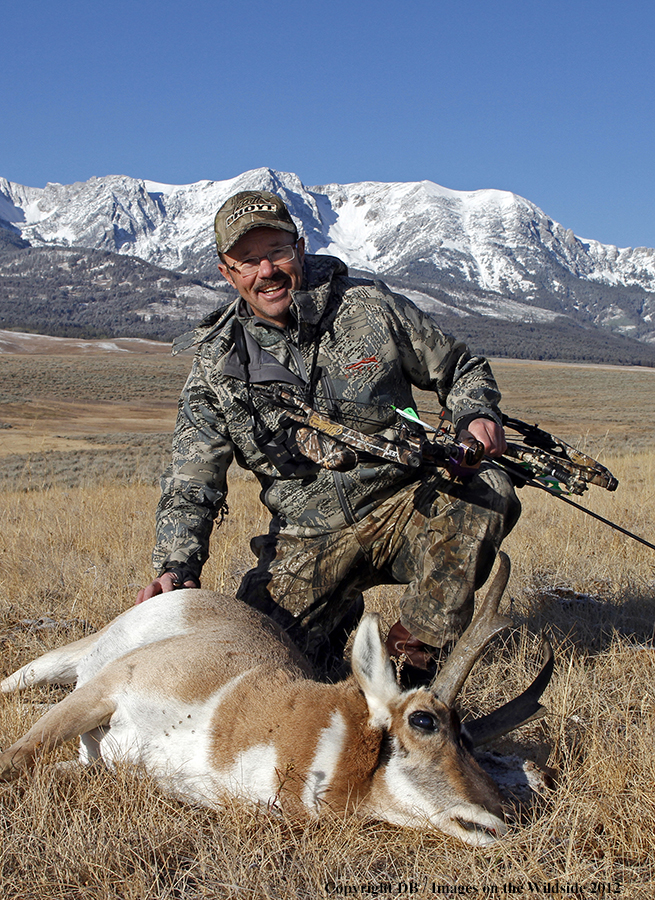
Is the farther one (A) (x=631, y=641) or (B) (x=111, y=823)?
(A) (x=631, y=641)

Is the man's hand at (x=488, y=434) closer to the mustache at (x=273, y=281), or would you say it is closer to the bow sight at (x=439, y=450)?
the bow sight at (x=439, y=450)

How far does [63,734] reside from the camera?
2619 mm

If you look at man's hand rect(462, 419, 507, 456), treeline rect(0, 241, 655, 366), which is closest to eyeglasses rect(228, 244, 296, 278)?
man's hand rect(462, 419, 507, 456)

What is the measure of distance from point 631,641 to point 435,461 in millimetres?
1824

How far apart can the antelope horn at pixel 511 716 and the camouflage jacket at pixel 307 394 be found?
5.31 ft

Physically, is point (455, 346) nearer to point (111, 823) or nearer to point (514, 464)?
point (514, 464)

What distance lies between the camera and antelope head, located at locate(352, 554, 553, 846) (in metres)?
2.29

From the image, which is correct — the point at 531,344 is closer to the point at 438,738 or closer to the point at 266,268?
the point at 266,268

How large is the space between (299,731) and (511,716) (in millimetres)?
732

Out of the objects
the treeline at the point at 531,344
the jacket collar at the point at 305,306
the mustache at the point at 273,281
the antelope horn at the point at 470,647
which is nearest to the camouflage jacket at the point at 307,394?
the jacket collar at the point at 305,306

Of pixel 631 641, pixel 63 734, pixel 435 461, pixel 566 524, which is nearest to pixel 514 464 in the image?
pixel 435 461

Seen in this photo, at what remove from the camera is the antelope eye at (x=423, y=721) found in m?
2.40

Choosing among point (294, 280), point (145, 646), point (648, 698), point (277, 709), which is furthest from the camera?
point (294, 280)

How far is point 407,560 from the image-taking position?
13.1 feet
